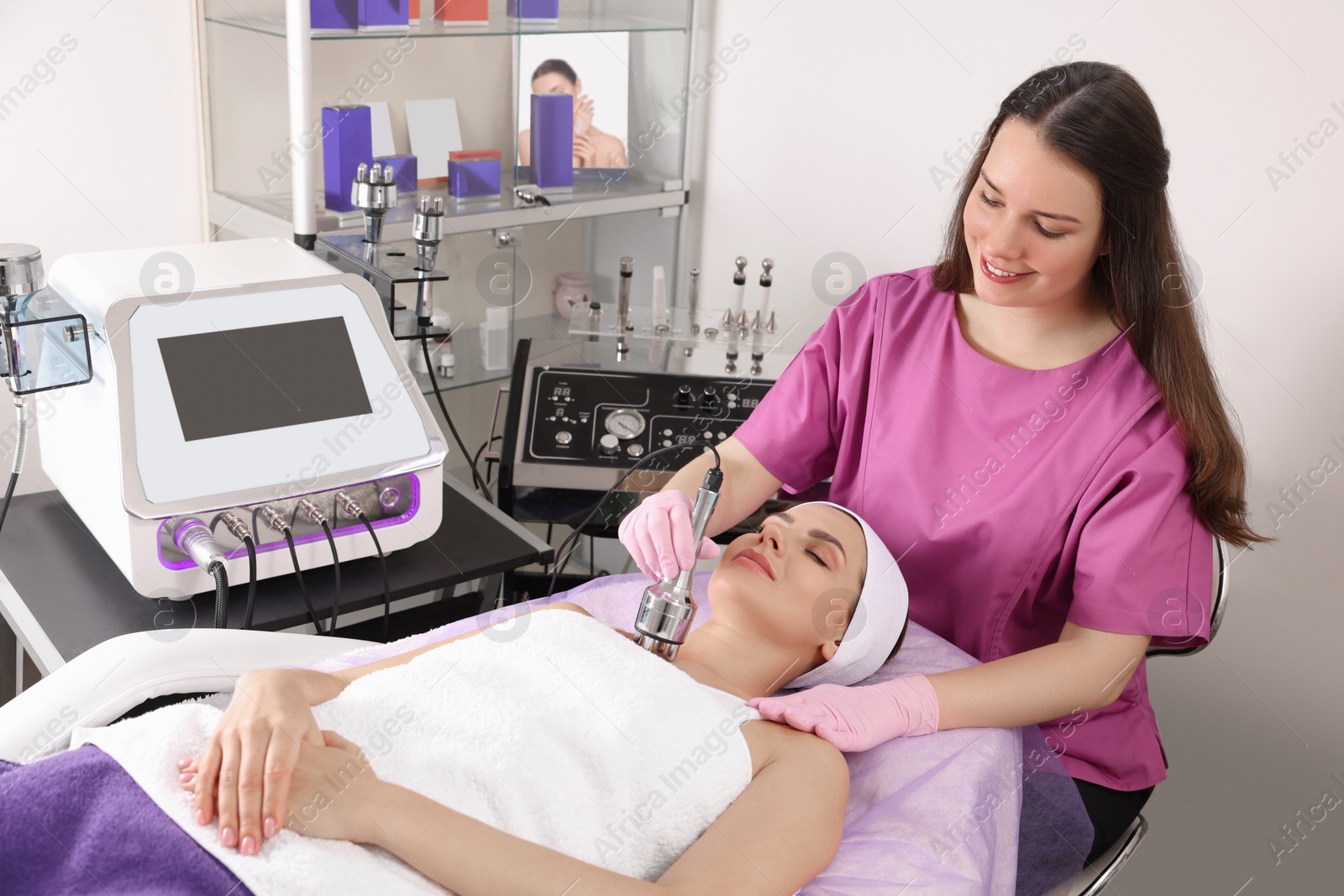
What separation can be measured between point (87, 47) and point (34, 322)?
90cm

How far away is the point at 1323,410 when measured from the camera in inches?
65.6

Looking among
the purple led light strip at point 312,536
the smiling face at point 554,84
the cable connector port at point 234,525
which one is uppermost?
the smiling face at point 554,84

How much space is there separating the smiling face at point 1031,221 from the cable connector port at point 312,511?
0.84 meters

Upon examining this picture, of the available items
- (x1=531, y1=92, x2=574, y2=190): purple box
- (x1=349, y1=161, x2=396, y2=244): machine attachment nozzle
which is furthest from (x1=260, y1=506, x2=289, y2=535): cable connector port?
(x1=531, y1=92, x2=574, y2=190): purple box

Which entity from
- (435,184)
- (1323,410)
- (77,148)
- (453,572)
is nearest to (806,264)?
(435,184)

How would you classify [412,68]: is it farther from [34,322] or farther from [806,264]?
[34,322]

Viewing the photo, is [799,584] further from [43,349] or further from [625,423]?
[43,349]

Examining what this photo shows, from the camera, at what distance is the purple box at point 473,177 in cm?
220

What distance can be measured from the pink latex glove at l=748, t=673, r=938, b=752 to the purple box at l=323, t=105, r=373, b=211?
129 centimetres

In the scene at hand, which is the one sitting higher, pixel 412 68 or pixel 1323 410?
pixel 412 68

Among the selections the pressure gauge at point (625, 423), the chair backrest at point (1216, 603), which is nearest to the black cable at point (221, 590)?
the pressure gauge at point (625, 423)

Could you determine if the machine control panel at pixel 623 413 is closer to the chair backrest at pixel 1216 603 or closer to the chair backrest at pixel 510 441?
the chair backrest at pixel 510 441

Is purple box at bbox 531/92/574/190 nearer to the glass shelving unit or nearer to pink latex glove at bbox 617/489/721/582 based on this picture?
the glass shelving unit

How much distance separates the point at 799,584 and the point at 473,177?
4.24ft
